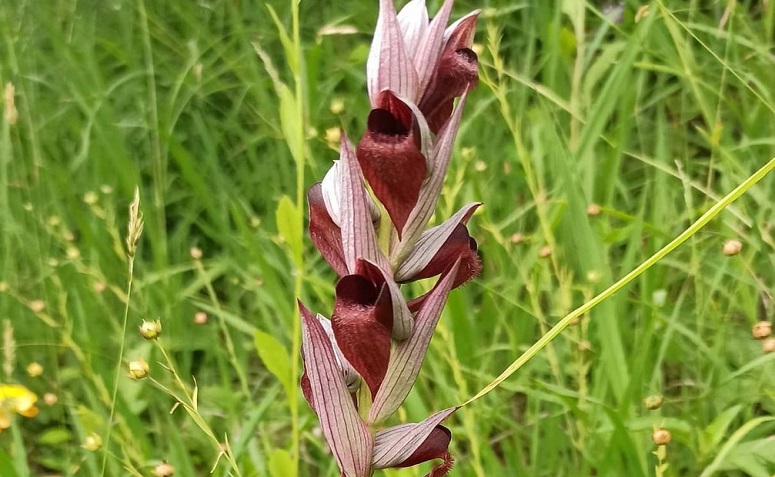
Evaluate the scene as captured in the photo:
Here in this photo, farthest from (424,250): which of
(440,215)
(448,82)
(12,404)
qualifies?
(440,215)

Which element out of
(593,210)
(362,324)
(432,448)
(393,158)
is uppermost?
(393,158)

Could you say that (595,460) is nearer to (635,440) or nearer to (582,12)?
(635,440)

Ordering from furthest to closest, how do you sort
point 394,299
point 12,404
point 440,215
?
1. point 440,215
2. point 12,404
3. point 394,299

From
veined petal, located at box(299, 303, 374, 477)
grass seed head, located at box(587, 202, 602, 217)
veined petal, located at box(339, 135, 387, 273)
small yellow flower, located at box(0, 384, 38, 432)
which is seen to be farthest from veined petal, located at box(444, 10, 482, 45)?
small yellow flower, located at box(0, 384, 38, 432)

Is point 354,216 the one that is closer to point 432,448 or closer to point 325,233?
point 325,233

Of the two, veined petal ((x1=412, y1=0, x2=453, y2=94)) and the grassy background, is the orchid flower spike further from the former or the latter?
the grassy background

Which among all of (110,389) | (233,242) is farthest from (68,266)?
(110,389)
